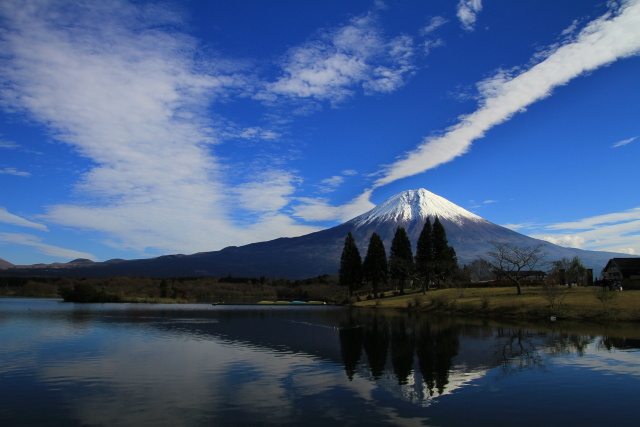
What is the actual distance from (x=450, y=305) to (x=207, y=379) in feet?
142

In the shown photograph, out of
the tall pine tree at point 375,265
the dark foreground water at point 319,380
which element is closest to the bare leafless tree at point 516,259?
the tall pine tree at point 375,265

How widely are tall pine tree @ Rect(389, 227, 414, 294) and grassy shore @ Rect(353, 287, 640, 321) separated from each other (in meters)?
17.6

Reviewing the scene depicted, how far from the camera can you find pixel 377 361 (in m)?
19.6

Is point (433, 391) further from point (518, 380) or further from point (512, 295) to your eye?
point (512, 295)

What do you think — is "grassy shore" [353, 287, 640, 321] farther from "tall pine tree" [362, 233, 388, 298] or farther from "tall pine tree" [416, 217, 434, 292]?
"tall pine tree" [362, 233, 388, 298]

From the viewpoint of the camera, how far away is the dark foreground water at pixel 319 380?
36.7ft

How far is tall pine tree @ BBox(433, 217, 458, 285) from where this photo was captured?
77.9 meters

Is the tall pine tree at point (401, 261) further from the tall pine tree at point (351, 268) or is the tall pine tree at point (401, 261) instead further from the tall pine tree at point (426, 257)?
the tall pine tree at point (351, 268)

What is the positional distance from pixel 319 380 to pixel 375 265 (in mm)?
71689

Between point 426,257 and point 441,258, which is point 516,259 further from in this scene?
point 426,257

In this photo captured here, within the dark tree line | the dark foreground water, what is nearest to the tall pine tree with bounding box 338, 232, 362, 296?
the dark tree line

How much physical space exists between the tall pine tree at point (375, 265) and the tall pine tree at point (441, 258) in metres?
10.3

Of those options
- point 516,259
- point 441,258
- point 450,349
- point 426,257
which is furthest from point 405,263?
point 450,349

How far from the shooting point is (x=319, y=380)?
15438mm
